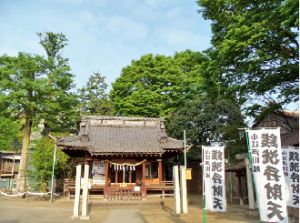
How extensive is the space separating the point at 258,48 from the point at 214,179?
6752 millimetres

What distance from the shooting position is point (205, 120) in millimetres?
23188

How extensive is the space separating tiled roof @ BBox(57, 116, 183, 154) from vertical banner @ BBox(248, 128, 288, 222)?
961 centimetres

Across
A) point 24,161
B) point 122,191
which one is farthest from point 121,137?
point 24,161

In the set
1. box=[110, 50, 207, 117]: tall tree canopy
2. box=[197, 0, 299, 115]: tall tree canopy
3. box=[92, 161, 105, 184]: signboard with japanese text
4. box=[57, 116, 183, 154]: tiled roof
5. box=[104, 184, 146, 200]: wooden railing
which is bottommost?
box=[104, 184, 146, 200]: wooden railing

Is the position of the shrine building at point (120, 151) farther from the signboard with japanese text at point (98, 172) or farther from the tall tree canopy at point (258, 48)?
the tall tree canopy at point (258, 48)

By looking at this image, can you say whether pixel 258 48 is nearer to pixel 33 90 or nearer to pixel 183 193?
pixel 183 193

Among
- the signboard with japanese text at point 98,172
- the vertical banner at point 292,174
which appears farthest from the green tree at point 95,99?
the vertical banner at point 292,174

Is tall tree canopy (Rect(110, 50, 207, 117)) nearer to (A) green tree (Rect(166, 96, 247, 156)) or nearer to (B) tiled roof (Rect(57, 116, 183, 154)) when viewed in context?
(A) green tree (Rect(166, 96, 247, 156))

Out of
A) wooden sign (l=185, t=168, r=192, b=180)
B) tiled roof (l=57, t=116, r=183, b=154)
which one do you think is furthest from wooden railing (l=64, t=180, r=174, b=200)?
wooden sign (l=185, t=168, r=192, b=180)

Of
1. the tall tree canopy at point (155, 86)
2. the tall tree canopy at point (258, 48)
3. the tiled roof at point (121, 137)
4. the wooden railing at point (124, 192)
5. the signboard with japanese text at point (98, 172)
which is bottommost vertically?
the wooden railing at point (124, 192)

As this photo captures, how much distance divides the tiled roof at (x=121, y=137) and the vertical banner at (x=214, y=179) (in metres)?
7.22

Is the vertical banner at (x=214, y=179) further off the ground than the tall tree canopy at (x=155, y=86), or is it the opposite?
the tall tree canopy at (x=155, y=86)

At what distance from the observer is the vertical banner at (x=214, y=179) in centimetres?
898

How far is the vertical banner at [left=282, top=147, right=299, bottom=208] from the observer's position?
845 centimetres
